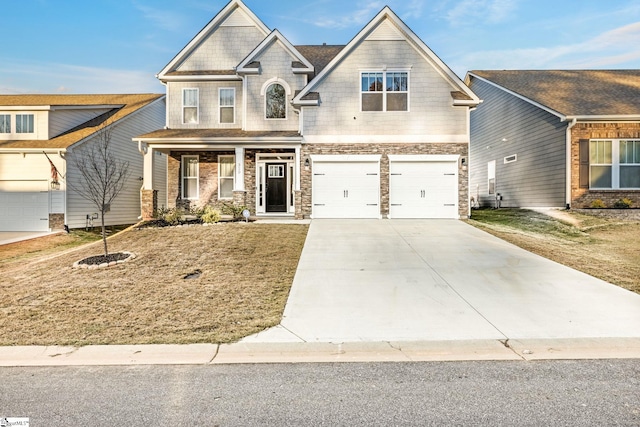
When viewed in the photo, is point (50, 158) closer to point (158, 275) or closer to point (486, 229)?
point (158, 275)

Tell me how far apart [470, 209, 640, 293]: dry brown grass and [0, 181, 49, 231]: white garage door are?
17795 mm

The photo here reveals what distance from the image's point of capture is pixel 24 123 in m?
18.4

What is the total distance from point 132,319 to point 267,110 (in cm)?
1264

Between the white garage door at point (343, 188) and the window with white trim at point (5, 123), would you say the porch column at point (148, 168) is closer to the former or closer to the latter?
the white garage door at point (343, 188)

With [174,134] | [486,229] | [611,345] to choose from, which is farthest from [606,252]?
[174,134]

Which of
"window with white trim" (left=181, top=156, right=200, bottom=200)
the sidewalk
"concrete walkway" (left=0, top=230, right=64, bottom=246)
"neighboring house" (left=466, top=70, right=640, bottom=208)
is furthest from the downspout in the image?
"concrete walkway" (left=0, top=230, right=64, bottom=246)

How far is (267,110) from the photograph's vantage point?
17.1m

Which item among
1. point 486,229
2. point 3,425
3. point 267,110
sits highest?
point 267,110

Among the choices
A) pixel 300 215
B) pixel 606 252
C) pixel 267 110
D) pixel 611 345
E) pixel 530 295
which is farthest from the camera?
pixel 267 110

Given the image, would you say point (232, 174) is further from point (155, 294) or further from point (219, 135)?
point (155, 294)

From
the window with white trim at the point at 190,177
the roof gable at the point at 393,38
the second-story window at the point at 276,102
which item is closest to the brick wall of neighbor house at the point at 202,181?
the window with white trim at the point at 190,177

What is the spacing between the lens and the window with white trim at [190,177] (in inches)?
690

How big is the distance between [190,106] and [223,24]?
404 cm

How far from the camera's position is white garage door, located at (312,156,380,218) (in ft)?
52.6
